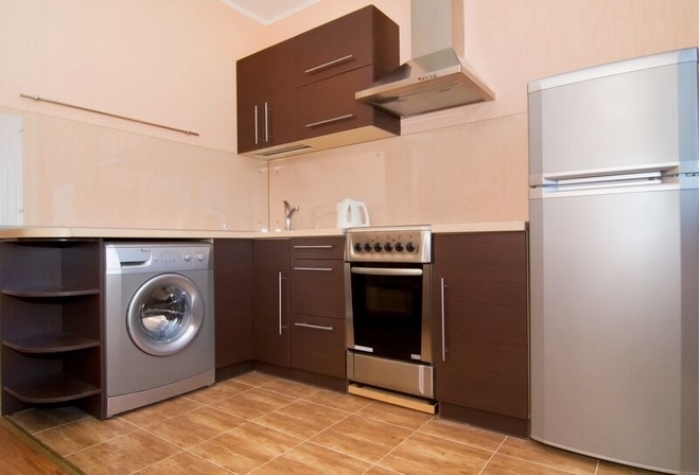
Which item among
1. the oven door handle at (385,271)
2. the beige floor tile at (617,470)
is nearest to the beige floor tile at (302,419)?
the oven door handle at (385,271)

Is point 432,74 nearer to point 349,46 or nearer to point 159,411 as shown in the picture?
point 349,46

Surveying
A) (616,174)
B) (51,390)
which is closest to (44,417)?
(51,390)

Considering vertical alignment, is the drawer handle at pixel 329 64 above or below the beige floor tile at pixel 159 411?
above

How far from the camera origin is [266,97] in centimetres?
309

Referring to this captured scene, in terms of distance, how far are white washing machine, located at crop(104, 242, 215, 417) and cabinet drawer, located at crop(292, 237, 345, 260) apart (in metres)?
0.51

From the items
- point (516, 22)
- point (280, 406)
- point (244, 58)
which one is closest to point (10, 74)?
point (244, 58)

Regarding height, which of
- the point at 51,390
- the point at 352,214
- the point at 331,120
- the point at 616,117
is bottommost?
the point at 51,390

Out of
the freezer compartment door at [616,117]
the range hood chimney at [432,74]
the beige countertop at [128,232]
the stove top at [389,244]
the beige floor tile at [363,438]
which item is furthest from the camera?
the range hood chimney at [432,74]

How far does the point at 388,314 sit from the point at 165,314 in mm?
1261

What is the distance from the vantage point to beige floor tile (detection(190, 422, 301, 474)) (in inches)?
65.1

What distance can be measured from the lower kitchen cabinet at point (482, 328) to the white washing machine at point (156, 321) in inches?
53.1

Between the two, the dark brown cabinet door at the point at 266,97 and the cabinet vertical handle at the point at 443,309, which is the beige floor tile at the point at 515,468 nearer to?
the cabinet vertical handle at the point at 443,309

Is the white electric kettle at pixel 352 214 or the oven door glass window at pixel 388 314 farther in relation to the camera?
the white electric kettle at pixel 352 214

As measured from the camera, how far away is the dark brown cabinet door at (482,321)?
1.79 meters
